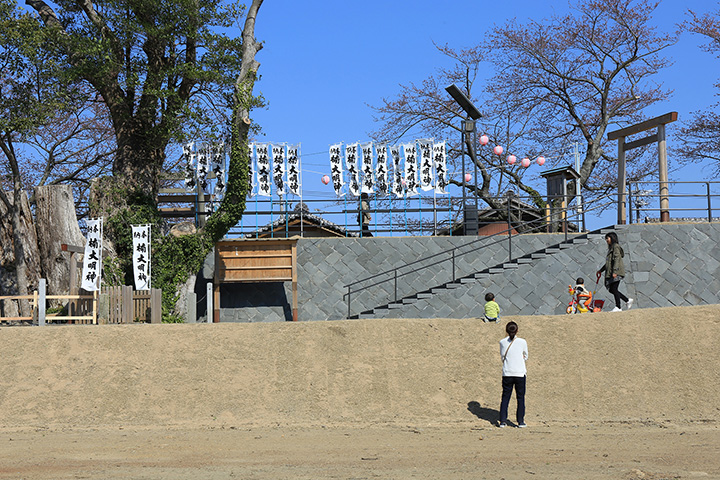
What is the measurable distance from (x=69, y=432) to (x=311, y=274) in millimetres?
10468

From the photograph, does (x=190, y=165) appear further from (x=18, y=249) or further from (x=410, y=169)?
(x=410, y=169)

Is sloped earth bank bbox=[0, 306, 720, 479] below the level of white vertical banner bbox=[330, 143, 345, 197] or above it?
below

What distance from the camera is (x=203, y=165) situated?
2173cm

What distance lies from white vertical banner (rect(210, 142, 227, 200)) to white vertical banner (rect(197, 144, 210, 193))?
0.55 ft

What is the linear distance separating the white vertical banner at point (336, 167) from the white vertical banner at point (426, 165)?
234cm

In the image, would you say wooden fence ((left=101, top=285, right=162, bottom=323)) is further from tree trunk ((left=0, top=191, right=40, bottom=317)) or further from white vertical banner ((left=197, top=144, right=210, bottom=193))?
white vertical banner ((left=197, top=144, right=210, bottom=193))

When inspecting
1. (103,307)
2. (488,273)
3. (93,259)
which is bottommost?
(103,307)

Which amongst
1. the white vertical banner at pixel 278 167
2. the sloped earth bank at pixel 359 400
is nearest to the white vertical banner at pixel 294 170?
the white vertical banner at pixel 278 167

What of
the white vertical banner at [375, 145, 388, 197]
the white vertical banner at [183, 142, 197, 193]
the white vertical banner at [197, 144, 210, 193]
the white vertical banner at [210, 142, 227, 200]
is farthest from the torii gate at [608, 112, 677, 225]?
the white vertical banner at [183, 142, 197, 193]

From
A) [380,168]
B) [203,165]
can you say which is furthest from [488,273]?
[203,165]

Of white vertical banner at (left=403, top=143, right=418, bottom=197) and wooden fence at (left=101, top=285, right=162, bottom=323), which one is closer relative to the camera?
wooden fence at (left=101, top=285, right=162, bottom=323)

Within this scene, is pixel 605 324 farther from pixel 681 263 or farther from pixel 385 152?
pixel 385 152

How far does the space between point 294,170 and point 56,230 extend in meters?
6.61

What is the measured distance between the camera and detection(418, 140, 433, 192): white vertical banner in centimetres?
2177
